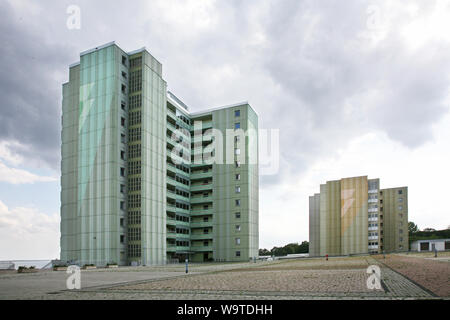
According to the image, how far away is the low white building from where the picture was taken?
116738mm

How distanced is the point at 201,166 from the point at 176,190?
9.58 metres

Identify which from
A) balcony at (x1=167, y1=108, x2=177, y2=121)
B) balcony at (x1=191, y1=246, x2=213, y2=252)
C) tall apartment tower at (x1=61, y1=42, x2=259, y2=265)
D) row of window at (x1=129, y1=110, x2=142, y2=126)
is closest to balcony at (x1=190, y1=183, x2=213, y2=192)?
tall apartment tower at (x1=61, y1=42, x2=259, y2=265)

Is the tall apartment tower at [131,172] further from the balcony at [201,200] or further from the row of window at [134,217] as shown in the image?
the balcony at [201,200]

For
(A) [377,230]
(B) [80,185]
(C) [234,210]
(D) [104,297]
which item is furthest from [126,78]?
(A) [377,230]

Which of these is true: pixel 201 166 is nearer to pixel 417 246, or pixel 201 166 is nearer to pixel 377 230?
pixel 377 230

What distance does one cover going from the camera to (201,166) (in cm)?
9388

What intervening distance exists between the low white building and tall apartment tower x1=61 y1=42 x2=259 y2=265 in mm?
64706

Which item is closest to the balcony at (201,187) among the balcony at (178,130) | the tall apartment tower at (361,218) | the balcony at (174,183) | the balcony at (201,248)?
the balcony at (174,183)

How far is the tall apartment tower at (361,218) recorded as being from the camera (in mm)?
115500

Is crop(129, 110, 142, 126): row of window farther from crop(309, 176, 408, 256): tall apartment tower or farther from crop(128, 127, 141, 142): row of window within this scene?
crop(309, 176, 408, 256): tall apartment tower

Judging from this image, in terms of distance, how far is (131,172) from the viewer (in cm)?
6800

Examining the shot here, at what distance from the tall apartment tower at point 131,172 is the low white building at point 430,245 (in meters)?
64.7

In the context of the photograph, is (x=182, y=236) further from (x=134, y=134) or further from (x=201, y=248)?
(x=134, y=134)

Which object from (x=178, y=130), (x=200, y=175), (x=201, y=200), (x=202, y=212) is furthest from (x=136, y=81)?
(x=202, y=212)
